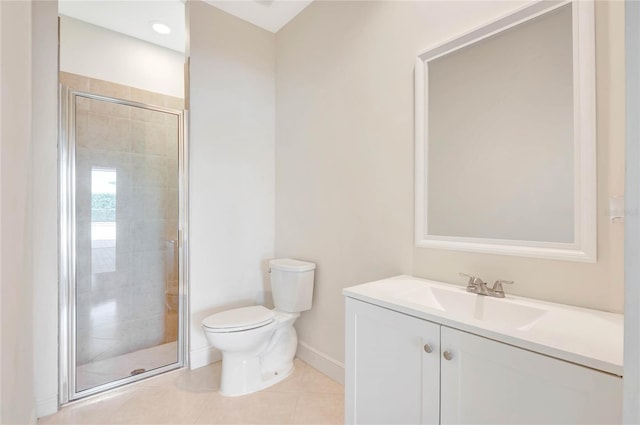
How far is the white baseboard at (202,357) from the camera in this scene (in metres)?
2.19

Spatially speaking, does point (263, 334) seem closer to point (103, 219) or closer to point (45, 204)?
point (103, 219)

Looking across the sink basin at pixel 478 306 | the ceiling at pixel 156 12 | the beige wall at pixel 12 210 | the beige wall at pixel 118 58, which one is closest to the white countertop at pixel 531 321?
the sink basin at pixel 478 306

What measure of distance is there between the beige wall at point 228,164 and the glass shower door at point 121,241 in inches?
6.4

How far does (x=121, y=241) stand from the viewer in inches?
85.3

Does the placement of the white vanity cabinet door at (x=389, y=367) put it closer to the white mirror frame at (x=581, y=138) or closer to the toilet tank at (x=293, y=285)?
the white mirror frame at (x=581, y=138)

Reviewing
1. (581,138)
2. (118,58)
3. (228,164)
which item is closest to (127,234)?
(228,164)

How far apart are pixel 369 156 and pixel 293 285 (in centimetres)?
104

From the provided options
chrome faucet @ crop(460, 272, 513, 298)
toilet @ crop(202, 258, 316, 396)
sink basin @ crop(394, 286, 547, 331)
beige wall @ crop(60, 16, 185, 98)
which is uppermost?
beige wall @ crop(60, 16, 185, 98)

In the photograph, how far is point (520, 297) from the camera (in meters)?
1.23

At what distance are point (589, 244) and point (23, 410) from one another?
7.46ft

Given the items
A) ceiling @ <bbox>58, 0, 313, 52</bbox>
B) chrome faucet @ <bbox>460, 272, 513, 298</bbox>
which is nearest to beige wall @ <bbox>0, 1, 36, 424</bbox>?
ceiling @ <bbox>58, 0, 313, 52</bbox>

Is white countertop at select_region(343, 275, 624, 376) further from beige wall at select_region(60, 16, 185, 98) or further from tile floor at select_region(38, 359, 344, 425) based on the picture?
beige wall at select_region(60, 16, 185, 98)

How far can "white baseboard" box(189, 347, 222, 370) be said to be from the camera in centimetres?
219

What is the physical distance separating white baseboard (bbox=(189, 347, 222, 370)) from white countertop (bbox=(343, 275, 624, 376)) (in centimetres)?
150
